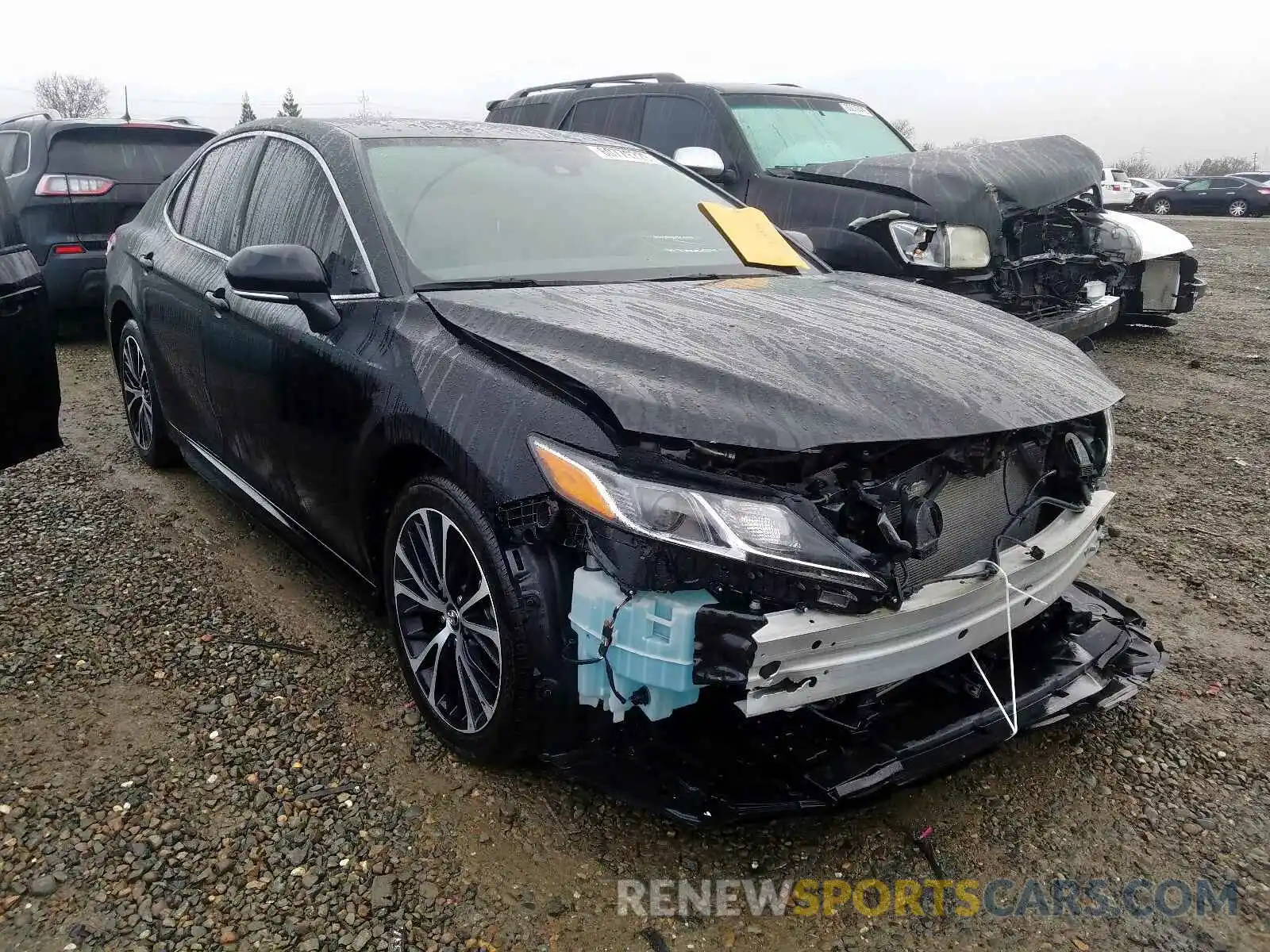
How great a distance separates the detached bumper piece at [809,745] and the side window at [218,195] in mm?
2484

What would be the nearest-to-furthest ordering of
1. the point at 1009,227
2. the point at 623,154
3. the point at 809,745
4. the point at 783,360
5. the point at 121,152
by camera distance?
the point at 809,745 → the point at 783,360 → the point at 623,154 → the point at 1009,227 → the point at 121,152

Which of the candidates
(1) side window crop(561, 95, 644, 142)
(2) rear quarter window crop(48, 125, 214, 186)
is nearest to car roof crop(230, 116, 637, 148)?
(1) side window crop(561, 95, 644, 142)

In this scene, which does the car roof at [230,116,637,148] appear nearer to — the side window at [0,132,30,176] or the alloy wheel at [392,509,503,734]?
the alloy wheel at [392,509,503,734]

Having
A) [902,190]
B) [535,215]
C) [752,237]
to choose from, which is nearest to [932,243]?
[902,190]

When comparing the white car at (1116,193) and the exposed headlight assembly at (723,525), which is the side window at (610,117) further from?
the white car at (1116,193)

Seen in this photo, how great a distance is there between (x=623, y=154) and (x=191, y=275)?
1.69 metres

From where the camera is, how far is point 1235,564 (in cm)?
370

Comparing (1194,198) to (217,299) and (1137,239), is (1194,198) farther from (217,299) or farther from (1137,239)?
(217,299)

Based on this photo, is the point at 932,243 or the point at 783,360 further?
the point at 932,243

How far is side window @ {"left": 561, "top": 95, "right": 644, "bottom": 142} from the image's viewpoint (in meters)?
6.75

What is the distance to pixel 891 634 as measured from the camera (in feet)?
6.35

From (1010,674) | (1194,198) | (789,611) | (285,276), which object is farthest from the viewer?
(1194,198)

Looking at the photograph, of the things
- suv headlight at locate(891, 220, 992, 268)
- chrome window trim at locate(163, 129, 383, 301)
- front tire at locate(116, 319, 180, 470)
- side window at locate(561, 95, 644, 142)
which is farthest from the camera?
side window at locate(561, 95, 644, 142)

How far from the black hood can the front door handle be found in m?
3.63
